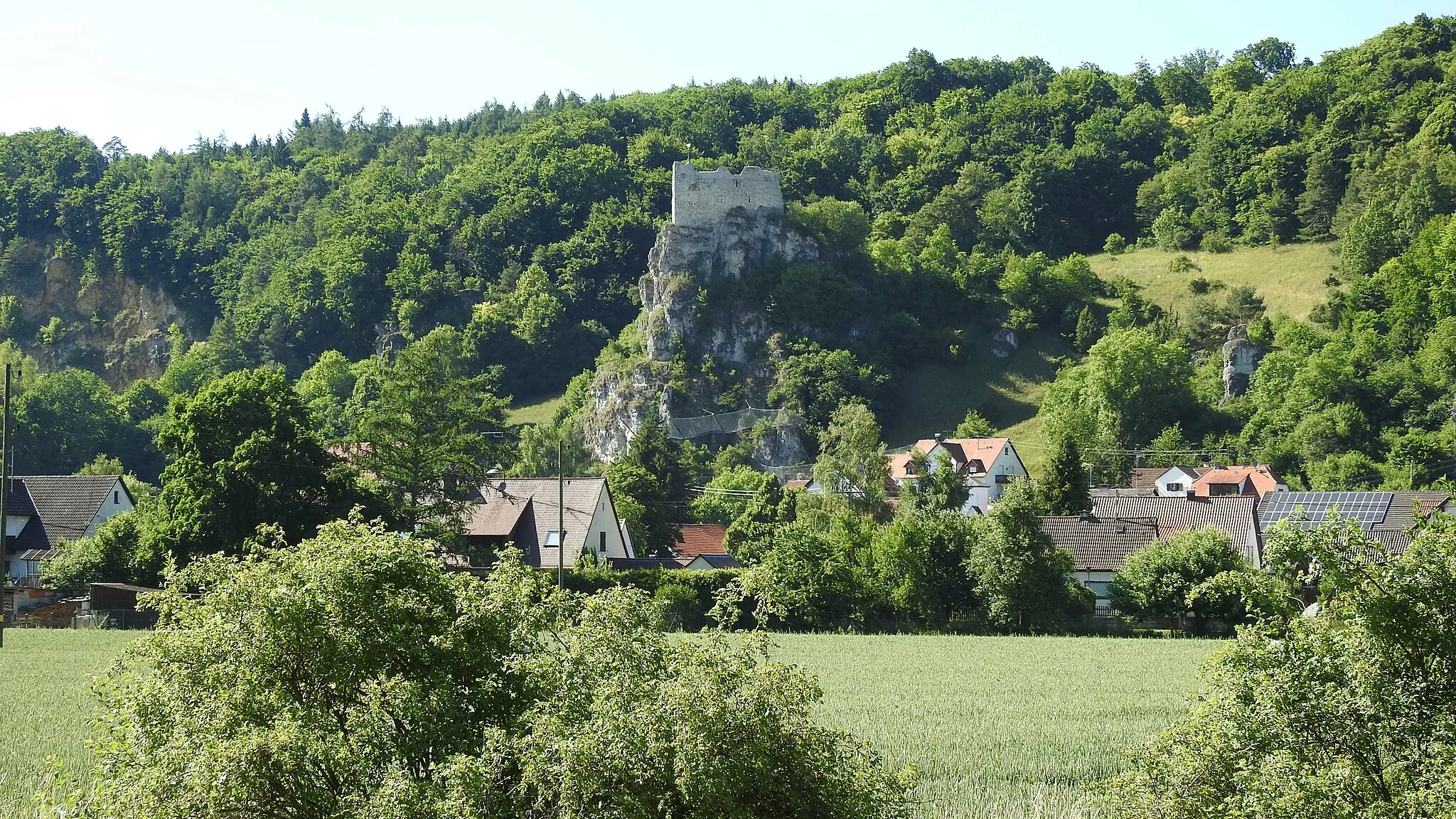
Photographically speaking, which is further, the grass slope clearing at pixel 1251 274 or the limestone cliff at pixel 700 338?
the grass slope clearing at pixel 1251 274

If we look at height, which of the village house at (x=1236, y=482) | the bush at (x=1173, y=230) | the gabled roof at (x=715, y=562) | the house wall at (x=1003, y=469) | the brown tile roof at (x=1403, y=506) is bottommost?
the gabled roof at (x=715, y=562)

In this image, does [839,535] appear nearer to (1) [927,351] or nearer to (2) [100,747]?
(2) [100,747]

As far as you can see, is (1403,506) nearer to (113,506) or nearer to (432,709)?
(113,506)

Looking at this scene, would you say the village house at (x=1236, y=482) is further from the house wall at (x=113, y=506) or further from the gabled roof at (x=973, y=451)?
the house wall at (x=113, y=506)

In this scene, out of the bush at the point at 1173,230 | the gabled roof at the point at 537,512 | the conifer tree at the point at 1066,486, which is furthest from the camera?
the bush at the point at 1173,230

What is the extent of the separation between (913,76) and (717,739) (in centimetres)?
18595

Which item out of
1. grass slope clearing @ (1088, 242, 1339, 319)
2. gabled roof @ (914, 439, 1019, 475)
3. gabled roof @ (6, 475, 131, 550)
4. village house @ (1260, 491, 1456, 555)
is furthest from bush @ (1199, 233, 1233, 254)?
gabled roof @ (6, 475, 131, 550)

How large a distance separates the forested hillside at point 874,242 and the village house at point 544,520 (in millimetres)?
46897

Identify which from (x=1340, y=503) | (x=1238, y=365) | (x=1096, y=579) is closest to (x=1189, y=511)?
(x=1340, y=503)

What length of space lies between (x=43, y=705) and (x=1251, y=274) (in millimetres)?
114979

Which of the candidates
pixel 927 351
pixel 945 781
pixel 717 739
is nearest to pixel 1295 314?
pixel 927 351

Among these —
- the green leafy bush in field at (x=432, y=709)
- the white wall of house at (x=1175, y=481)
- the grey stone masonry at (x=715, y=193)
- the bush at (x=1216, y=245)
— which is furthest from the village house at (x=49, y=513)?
the bush at (x=1216, y=245)

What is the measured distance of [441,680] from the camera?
1068cm

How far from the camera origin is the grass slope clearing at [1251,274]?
119 m
